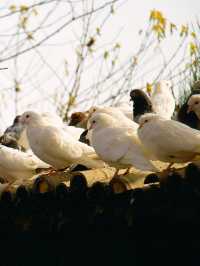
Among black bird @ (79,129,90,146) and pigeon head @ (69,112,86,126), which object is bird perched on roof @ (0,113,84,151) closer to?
black bird @ (79,129,90,146)

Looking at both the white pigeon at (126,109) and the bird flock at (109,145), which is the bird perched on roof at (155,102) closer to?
the white pigeon at (126,109)

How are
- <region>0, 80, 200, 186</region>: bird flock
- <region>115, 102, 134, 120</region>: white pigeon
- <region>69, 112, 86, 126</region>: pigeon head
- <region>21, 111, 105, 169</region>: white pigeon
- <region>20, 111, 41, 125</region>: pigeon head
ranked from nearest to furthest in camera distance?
<region>0, 80, 200, 186</region>: bird flock
<region>21, 111, 105, 169</region>: white pigeon
<region>20, 111, 41, 125</region>: pigeon head
<region>115, 102, 134, 120</region>: white pigeon
<region>69, 112, 86, 126</region>: pigeon head

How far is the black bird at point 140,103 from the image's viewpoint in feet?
42.7

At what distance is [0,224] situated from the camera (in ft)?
26.6

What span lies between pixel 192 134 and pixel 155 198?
935 millimetres

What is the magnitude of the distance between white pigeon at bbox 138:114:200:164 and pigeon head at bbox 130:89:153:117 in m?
5.16

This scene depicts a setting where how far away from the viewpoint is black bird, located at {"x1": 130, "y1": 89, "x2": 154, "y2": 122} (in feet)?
42.7

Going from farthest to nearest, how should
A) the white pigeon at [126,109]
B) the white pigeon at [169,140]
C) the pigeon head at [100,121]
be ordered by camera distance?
1. the white pigeon at [126,109]
2. the pigeon head at [100,121]
3. the white pigeon at [169,140]

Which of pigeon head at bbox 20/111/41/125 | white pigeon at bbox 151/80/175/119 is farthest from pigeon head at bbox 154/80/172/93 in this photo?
pigeon head at bbox 20/111/41/125

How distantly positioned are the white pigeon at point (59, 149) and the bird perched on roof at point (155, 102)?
3424 millimetres

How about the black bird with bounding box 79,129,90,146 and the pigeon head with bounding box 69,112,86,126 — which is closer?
the black bird with bounding box 79,129,90,146

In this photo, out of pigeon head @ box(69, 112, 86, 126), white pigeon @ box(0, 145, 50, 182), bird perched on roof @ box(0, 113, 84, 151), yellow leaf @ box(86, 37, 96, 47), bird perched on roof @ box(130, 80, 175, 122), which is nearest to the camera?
white pigeon @ box(0, 145, 50, 182)

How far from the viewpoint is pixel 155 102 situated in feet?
44.7

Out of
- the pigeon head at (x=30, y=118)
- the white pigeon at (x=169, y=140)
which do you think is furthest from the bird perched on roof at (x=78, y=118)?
the white pigeon at (x=169, y=140)
